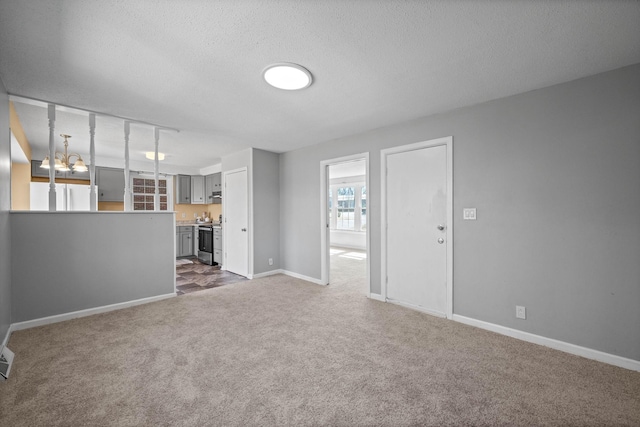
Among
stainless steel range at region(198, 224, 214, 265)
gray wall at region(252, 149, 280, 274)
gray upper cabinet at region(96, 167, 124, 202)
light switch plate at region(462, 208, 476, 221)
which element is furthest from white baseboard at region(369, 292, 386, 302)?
gray upper cabinet at region(96, 167, 124, 202)

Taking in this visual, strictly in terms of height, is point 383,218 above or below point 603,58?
below

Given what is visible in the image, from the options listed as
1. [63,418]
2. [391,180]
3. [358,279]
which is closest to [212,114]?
[391,180]

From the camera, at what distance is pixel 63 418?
5.23 ft

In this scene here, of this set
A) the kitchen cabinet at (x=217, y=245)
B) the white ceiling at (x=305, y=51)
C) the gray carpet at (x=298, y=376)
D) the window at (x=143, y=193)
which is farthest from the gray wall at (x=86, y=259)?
the window at (x=143, y=193)

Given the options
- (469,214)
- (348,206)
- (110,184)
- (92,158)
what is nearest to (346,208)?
(348,206)

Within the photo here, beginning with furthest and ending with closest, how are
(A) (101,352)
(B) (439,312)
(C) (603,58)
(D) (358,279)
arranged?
(D) (358,279) → (B) (439,312) → (A) (101,352) → (C) (603,58)

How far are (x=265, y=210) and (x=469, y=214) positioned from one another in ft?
11.4

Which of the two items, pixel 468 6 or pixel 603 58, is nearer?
pixel 468 6

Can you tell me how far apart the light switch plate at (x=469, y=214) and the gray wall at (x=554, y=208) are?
43 mm

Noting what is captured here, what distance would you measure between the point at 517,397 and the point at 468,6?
8.11 feet

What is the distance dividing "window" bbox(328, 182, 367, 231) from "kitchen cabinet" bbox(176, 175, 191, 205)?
4116mm

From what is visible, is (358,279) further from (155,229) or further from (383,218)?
(155,229)

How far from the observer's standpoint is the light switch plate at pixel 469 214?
9.60 feet

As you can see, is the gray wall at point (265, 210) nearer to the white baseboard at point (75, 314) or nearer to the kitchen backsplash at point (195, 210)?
the white baseboard at point (75, 314)
